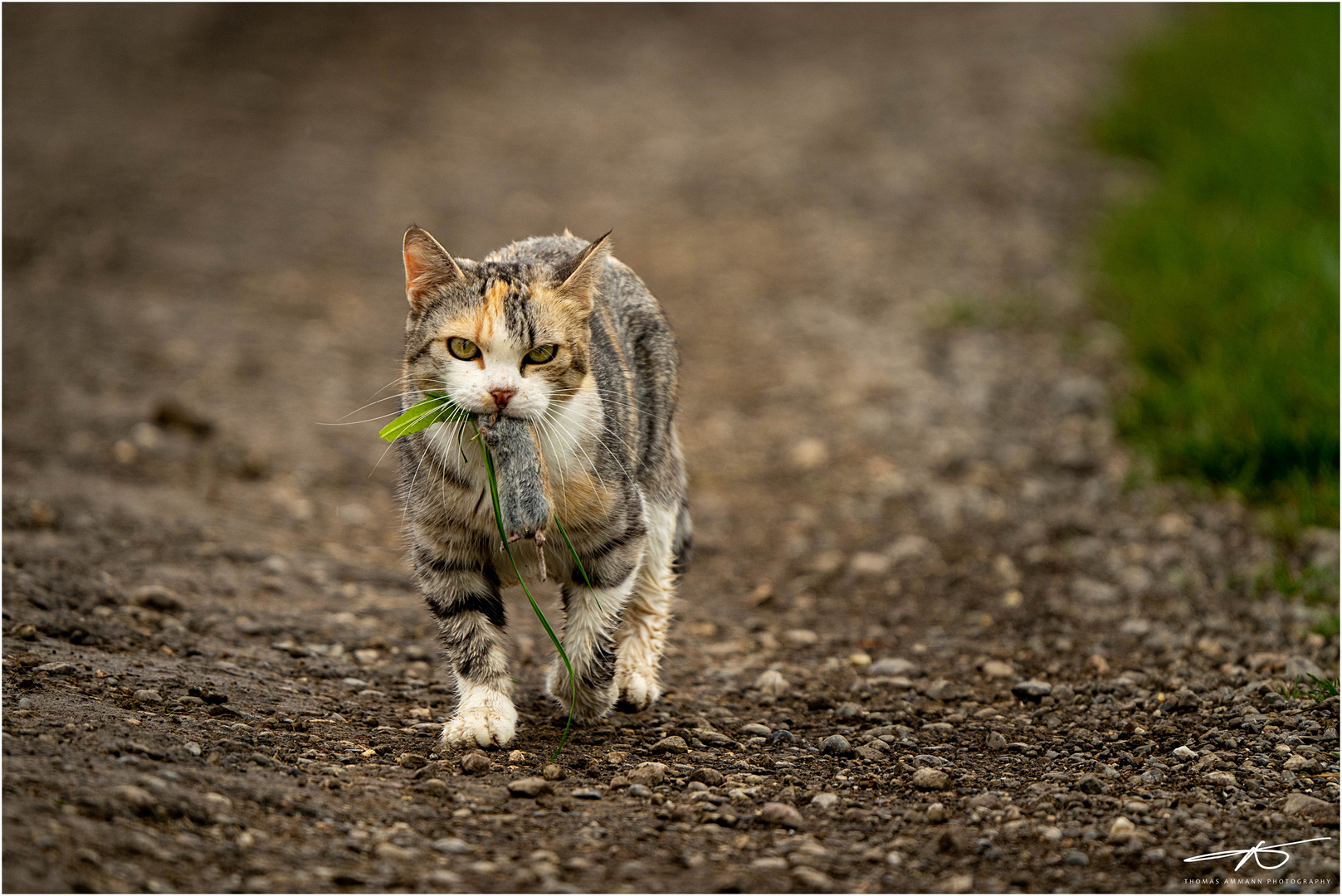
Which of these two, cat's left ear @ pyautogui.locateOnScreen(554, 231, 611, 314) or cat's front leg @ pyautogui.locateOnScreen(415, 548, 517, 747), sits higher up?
cat's left ear @ pyautogui.locateOnScreen(554, 231, 611, 314)

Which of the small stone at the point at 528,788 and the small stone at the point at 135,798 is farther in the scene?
the small stone at the point at 528,788

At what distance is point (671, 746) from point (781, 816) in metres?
0.64

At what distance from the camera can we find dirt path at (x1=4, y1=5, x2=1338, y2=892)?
319cm

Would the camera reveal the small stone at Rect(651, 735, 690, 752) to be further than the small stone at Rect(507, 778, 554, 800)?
Yes

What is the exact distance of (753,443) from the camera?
7.56 m

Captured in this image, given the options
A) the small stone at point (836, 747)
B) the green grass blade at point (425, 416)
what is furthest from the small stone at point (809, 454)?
the green grass blade at point (425, 416)

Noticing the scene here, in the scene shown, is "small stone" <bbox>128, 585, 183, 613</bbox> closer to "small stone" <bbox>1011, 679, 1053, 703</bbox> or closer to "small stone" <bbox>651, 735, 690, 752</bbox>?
"small stone" <bbox>651, 735, 690, 752</bbox>

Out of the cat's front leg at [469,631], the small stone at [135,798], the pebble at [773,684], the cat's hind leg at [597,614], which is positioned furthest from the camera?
the pebble at [773,684]

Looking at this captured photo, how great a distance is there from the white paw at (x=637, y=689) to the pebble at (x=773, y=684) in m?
0.47

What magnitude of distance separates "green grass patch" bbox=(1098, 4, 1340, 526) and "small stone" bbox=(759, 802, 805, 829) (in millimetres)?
3809

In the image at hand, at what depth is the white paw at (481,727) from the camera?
3693mm

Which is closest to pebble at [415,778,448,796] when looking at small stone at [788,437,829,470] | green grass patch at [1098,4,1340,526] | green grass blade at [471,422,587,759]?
green grass blade at [471,422,587,759]
